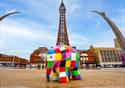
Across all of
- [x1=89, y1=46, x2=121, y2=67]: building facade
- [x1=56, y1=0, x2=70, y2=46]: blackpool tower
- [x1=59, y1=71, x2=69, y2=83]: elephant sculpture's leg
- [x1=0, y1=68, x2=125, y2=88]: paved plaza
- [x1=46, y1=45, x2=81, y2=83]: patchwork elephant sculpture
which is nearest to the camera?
[x1=0, y1=68, x2=125, y2=88]: paved plaza

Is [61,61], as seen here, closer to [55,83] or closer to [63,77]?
[63,77]

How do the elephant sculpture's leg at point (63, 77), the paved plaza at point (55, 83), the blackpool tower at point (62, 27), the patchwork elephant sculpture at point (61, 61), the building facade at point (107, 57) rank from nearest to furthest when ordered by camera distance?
the paved plaza at point (55, 83), the elephant sculpture's leg at point (63, 77), the patchwork elephant sculpture at point (61, 61), the building facade at point (107, 57), the blackpool tower at point (62, 27)

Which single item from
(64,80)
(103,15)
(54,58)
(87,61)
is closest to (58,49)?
(54,58)

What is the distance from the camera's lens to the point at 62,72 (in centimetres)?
1752

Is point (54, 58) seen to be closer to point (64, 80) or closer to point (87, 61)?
point (64, 80)

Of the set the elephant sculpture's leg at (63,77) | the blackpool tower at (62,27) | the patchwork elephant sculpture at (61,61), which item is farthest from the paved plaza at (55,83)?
the blackpool tower at (62,27)

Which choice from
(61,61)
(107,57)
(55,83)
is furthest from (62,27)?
(55,83)

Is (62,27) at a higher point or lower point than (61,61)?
higher

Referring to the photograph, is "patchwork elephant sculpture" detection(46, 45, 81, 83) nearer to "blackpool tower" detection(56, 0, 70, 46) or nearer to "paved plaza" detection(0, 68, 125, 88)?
"paved plaza" detection(0, 68, 125, 88)

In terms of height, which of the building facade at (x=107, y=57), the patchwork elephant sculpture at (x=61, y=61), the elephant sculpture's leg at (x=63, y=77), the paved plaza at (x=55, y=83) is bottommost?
the paved plaza at (x=55, y=83)

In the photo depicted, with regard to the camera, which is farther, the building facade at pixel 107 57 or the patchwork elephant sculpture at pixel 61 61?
the building facade at pixel 107 57

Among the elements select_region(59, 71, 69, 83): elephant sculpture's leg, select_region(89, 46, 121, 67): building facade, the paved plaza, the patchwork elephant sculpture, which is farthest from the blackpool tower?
select_region(59, 71, 69, 83): elephant sculpture's leg

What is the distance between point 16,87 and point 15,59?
8724 cm

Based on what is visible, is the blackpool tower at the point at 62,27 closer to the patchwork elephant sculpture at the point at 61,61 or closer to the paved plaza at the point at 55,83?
the paved plaza at the point at 55,83
